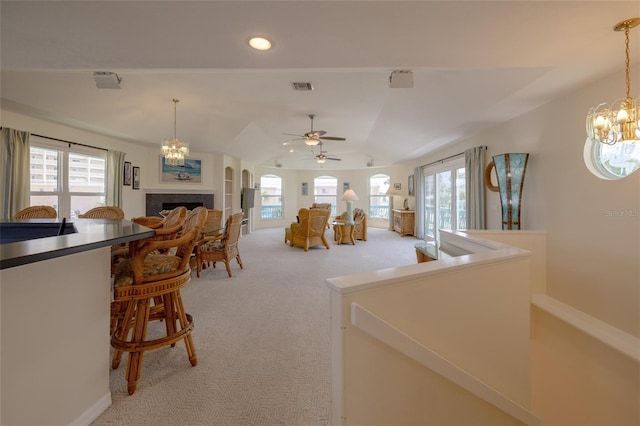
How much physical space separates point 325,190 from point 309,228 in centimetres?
521

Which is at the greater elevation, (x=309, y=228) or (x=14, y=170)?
(x=14, y=170)

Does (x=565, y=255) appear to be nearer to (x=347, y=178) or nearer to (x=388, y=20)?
(x=388, y=20)

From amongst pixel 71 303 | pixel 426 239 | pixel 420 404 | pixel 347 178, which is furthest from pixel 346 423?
pixel 347 178

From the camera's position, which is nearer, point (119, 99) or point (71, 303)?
point (71, 303)

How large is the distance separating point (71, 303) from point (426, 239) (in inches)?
297

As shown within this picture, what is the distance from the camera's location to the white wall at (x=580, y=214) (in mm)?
2344

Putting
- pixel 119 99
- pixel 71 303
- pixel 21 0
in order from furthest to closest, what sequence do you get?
pixel 119 99
pixel 21 0
pixel 71 303

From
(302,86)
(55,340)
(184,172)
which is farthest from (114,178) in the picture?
(55,340)

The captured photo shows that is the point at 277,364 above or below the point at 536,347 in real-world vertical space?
above

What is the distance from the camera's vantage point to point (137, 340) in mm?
1649

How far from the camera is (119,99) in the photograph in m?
4.16

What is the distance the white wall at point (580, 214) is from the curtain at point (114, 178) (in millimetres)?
7299

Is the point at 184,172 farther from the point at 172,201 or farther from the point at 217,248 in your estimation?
the point at 217,248

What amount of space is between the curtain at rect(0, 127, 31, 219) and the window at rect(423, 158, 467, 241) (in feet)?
24.2
